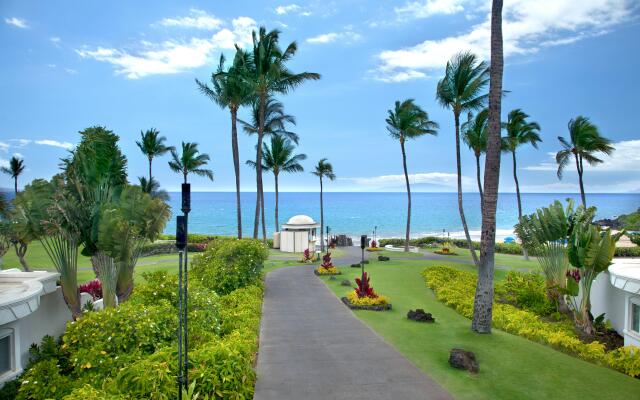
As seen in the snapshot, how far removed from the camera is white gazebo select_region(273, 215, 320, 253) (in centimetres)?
3403

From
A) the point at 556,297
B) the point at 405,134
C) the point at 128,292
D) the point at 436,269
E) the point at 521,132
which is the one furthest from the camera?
the point at 405,134

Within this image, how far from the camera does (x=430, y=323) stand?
11.7m

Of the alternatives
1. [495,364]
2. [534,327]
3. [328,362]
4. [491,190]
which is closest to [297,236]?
[534,327]

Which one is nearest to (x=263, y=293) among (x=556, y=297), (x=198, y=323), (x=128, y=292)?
(x=128, y=292)

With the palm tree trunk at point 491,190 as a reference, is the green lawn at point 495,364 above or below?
below

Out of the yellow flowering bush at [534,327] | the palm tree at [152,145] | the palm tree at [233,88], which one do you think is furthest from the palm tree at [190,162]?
the yellow flowering bush at [534,327]

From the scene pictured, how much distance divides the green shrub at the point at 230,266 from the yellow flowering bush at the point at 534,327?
7415 mm

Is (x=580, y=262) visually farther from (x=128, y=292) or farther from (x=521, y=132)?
(x=521, y=132)

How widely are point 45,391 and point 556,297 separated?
14.2m

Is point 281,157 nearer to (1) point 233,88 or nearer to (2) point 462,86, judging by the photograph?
(1) point 233,88

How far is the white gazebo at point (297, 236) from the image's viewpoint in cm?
3403

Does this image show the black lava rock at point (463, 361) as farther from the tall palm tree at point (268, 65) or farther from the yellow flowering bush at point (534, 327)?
the tall palm tree at point (268, 65)

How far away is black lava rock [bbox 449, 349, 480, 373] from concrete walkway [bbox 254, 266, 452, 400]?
2.75ft

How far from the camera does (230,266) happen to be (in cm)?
1586
